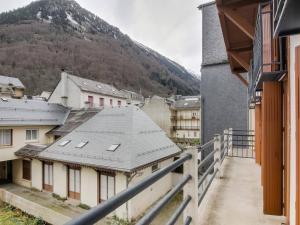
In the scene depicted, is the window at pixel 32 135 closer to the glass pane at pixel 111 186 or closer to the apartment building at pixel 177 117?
the glass pane at pixel 111 186

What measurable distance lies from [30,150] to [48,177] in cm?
221

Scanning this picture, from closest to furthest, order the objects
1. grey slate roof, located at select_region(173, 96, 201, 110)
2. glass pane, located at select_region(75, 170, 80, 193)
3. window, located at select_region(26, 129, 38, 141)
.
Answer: glass pane, located at select_region(75, 170, 80, 193)
window, located at select_region(26, 129, 38, 141)
grey slate roof, located at select_region(173, 96, 201, 110)

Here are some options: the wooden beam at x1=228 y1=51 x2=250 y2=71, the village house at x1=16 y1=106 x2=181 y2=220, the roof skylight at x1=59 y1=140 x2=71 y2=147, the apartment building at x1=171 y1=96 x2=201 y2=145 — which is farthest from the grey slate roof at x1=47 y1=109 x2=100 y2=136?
the apartment building at x1=171 y1=96 x2=201 y2=145

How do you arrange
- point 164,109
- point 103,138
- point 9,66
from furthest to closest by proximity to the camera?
point 9,66
point 164,109
point 103,138

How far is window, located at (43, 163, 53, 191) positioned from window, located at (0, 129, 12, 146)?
3188 mm

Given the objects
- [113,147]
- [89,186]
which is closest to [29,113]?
[89,186]

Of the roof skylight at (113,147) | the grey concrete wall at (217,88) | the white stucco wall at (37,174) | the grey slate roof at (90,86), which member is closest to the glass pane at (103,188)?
the roof skylight at (113,147)

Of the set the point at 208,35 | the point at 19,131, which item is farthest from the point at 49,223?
the point at 208,35

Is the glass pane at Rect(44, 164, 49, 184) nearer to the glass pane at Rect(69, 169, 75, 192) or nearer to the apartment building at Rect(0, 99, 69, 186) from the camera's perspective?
the apartment building at Rect(0, 99, 69, 186)

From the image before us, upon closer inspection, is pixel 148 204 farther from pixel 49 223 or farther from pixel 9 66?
pixel 9 66

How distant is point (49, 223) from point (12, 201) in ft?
9.30

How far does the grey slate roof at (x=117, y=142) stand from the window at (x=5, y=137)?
3.08 meters

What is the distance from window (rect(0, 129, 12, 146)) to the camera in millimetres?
12914

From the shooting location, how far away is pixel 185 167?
207 cm
